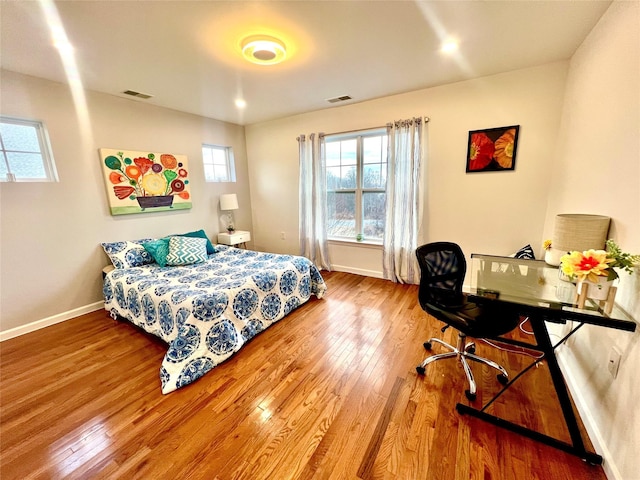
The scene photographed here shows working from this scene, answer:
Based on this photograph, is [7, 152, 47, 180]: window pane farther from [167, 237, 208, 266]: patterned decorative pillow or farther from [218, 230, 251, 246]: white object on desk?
[218, 230, 251, 246]: white object on desk

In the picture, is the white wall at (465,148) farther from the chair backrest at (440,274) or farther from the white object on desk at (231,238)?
the white object on desk at (231,238)

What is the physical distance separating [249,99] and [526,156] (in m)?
3.28

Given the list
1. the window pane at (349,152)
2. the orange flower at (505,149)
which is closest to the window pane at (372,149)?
the window pane at (349,152)

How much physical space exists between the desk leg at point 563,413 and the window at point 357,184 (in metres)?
2.53

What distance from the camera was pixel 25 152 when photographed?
256cm

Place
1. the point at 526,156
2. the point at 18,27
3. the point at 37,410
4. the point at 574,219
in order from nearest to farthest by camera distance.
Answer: the point at 574,219
the point at 37,410
the point at 18,27
the point at 526,156

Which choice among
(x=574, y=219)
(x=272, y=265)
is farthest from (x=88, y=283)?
(x=574, y=219)

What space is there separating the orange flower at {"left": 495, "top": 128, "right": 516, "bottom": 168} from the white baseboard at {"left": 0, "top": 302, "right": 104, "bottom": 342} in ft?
16.2

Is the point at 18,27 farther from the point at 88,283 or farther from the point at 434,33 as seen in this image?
the point at 434,33

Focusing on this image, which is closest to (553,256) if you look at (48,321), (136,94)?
(136,94)

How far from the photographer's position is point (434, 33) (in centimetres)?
200

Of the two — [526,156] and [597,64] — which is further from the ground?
[597,64]

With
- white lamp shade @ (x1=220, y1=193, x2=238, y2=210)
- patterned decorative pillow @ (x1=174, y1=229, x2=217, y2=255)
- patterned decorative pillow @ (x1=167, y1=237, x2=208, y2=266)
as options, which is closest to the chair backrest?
patterned decorative pillow @ (x1=167, y1=237, x2=208, y2=266)

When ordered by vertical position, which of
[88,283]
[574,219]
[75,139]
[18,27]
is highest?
[18,27]
